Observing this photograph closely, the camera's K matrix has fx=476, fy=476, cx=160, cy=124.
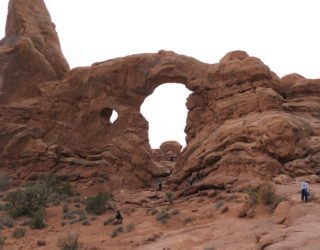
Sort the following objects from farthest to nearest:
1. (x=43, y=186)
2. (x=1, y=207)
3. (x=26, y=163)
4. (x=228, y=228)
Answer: (x=26, y=163) < (x=43, y=186) < (x=1, y=207) < (x=228, y=228)

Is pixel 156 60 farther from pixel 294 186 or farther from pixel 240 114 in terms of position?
pixel 294 186

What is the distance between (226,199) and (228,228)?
13.6ft

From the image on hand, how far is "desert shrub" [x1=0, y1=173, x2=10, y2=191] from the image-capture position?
29469 millimetres

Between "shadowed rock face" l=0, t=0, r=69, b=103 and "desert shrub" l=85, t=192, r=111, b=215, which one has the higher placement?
"shadowed rock face" l=0, t=0, r=69, b=103

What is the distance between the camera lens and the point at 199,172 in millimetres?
26422

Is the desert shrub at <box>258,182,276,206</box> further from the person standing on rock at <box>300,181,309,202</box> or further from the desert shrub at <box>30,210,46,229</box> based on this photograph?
the desert shrub at <box>30,210,46,229</box>

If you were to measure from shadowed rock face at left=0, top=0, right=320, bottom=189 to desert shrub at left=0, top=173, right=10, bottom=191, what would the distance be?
0.70 meters

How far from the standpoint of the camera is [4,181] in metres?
29.7

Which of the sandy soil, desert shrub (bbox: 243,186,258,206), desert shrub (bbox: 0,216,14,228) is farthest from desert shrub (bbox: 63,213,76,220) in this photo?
desert shrub (bbox: 243,186,258,206)

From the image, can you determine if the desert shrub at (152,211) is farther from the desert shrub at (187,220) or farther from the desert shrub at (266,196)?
the desert shrub at (266,196)

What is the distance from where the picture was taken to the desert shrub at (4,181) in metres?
29.5

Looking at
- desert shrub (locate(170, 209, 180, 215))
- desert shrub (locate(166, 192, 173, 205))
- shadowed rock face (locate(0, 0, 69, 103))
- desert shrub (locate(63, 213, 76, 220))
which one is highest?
shadowed rock face (locate(0, 0, 69, 103))

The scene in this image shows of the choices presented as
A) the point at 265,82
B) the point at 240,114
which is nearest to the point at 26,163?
the point at 240,114

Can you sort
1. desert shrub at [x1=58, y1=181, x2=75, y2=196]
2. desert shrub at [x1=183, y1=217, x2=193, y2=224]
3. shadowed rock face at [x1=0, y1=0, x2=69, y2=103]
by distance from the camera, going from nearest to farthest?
desert shrub at [x1=183, y1=217, x2=193, y2=224] < desert shrub at [x1=58, y1=181, x2=75, y2=196] < shadowed rock face at [x1=0, y1=0, x2=69, y2=103]
